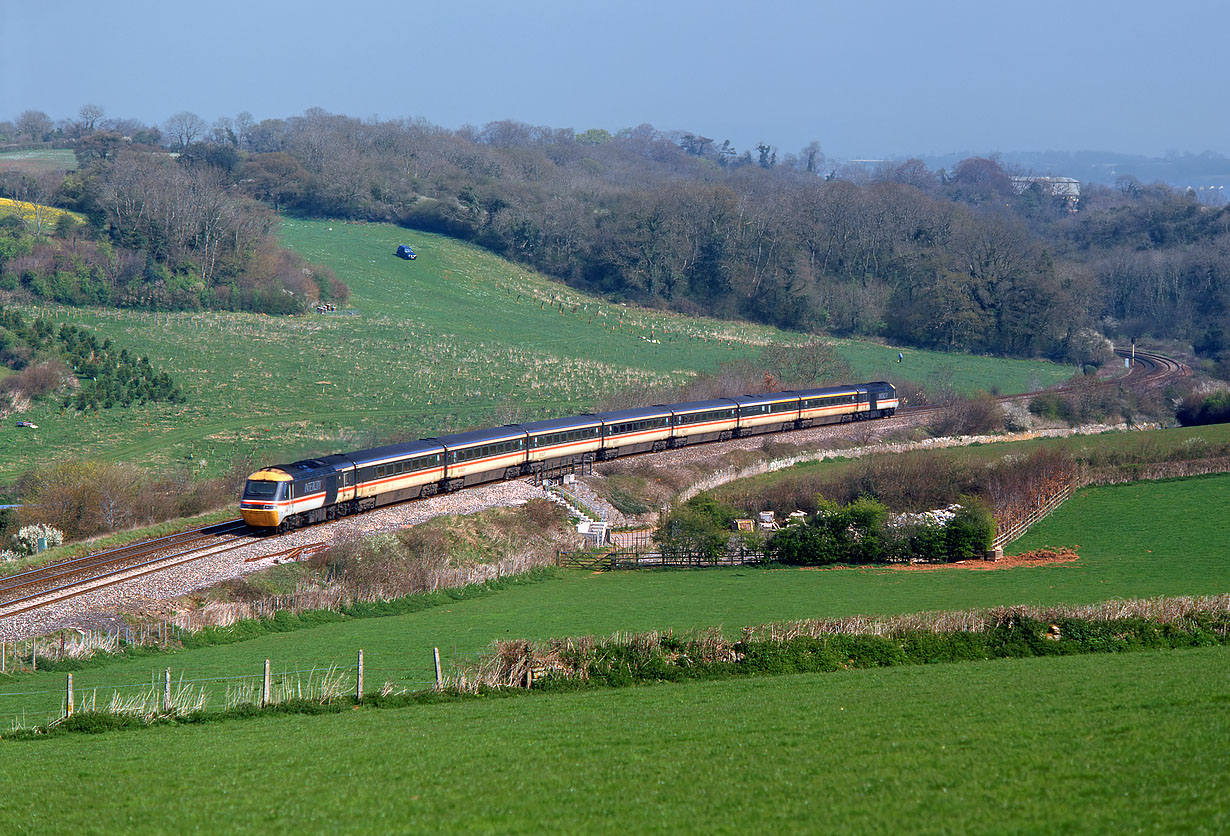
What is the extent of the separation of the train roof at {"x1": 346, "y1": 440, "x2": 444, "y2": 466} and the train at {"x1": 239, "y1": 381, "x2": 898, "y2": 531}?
0.04 m

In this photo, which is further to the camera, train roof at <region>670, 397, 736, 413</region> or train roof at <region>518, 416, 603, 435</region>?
train roof at <region>670, 397, 736, 413</region>

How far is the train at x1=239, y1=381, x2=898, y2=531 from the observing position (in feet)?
136

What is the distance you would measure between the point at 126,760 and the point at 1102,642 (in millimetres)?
22246

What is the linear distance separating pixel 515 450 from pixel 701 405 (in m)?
15.0

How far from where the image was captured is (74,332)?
7875 cm

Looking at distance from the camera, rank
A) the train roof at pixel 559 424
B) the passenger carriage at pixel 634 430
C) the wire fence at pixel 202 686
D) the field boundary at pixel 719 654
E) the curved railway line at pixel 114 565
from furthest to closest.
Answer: the passenger carriage at pixel 634 430 → the train roof at pixel 559 424 → the curved railway line at pixel 114 565 → the field boundary at pixel 719 654 → the wire fence at pixel 202 686

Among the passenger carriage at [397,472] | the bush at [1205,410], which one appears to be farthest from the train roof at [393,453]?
the bush at [1205,410]

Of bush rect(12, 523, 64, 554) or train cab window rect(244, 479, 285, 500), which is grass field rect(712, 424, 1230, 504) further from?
bush rect(12, 523, 64, 554)

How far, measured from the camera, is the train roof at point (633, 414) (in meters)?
58.1

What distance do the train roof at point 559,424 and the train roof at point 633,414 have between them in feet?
2.15

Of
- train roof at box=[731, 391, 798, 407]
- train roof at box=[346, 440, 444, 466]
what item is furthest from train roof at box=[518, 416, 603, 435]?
train roof at box=[731, 391, 798, 407]

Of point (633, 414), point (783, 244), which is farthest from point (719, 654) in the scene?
point (783, 244)

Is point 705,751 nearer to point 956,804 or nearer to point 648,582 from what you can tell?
point 956,804

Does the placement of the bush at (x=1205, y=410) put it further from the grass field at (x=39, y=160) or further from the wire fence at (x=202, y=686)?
the grass field at (x=39, y=160)
